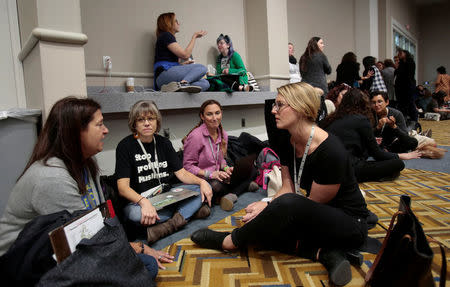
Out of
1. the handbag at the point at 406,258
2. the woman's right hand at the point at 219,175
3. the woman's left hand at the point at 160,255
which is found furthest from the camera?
the woman's right hand at the point at 219,175

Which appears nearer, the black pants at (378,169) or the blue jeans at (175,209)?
the blue jeans at (175,209)

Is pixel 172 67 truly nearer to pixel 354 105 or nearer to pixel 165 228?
pixel 354 105

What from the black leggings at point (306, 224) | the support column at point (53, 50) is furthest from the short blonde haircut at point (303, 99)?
the support column at point (53, 50)

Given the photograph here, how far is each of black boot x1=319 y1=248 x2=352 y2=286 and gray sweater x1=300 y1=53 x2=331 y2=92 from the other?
365 cm

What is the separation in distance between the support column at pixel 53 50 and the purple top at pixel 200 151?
0.96 m

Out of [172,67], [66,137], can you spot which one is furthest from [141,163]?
[172,67]

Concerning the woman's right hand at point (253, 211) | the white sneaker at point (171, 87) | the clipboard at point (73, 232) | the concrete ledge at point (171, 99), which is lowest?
the woman's right hand at point (253, 211)

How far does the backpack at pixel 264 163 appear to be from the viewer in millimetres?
3020

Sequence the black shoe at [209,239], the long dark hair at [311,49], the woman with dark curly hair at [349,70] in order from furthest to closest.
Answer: the woman with dark curly hair at [349,70], the long dark hair at [311,49], the black shoe at [209,239]

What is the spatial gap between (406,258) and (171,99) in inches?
111

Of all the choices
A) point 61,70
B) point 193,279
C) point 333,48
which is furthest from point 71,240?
point 333,48

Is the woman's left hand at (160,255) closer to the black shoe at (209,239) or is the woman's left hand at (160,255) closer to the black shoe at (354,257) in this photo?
the black shoe at (209,239)

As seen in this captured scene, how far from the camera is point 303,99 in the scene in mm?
1551

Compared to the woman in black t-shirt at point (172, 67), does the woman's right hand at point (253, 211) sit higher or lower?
lower
